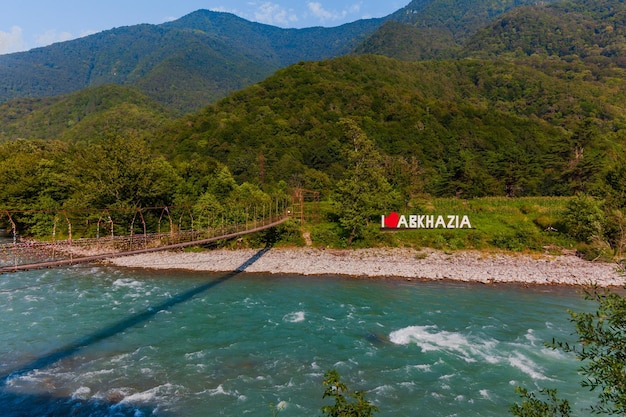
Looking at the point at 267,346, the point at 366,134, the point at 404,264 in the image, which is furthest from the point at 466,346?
the point at 366,134

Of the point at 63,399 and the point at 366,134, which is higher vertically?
the point at 366,134

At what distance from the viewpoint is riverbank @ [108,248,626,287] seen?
2198cm

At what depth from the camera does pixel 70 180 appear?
32.6 metres

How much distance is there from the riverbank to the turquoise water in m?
2.08

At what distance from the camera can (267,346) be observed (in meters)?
13.5

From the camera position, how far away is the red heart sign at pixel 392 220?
1228 inches

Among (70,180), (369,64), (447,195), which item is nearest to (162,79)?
(369,64)

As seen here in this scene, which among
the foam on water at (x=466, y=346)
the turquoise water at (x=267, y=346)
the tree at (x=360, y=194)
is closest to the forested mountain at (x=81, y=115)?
the tree at (x=360, y=194)

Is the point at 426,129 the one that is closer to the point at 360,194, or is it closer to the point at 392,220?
the point at 392,220

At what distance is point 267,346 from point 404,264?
14.0 meters

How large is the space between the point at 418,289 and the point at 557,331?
6966mm

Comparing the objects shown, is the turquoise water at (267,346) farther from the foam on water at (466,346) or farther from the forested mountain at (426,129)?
the forested mountain at (426,129)

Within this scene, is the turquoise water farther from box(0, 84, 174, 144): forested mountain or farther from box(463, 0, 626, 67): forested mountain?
box(463, 0, 626, 67): forested mountain

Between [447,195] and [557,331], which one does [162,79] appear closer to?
[447,195]
